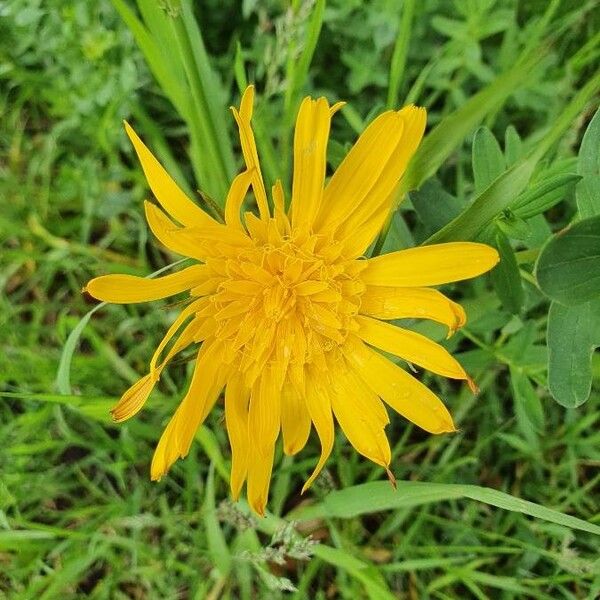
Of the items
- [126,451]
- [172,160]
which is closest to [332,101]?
[172,160]

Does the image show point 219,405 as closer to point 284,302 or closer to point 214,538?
point 214,538

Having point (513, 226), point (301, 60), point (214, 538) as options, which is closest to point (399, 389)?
point (513, 226)

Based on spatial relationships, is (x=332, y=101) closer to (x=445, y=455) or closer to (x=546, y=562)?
(x=445, y=455)

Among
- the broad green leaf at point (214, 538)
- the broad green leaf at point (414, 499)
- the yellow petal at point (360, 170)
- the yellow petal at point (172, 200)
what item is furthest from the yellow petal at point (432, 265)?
the broad green leaf at point (214, 538)

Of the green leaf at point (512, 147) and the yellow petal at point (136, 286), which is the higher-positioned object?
the yellow petal at point (136, 286)

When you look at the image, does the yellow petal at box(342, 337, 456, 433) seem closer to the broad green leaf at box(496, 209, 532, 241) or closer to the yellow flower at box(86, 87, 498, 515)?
the yellow flower at box(86, 87, 498, 515)

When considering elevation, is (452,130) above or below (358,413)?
above

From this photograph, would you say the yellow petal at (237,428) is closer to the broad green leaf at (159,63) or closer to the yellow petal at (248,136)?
the yellow petal at (248,136)
